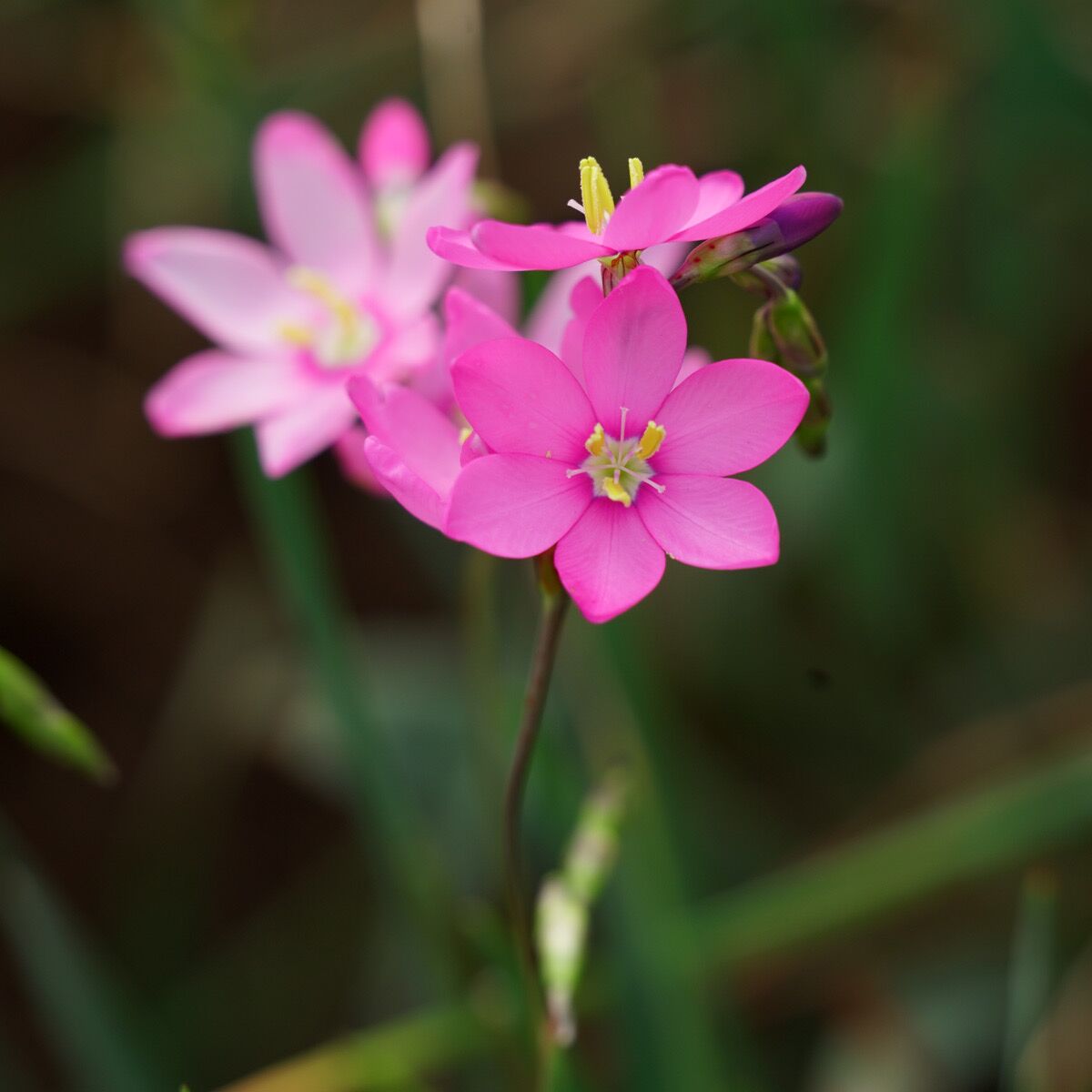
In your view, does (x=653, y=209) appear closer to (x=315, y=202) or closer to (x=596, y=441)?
(x=596, y=441)

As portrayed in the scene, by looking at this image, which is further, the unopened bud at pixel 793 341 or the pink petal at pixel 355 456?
the pink petal at pixel 355 456

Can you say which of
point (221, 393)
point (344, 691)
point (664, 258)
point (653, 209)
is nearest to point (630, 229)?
point (653, 209)

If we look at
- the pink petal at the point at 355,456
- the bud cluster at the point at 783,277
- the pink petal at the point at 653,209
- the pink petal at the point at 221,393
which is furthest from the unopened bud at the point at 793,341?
the pink petal at the point at 221,393

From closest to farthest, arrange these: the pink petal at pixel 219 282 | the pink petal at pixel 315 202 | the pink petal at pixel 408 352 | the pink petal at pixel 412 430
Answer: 1. the pink petal at pixel 412 430
2. the pink petal at pixel 408 352
3. the pink petal at pixel 219 282
4. the pink petal at pixel 315 202

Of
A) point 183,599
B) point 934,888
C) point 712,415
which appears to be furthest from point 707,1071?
point 183,599

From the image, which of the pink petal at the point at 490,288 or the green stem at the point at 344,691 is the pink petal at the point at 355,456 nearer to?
the pink petal at the point at 490,288

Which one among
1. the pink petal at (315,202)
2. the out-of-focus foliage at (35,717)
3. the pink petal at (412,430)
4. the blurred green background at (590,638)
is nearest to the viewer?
the pink petal at (412,430)
